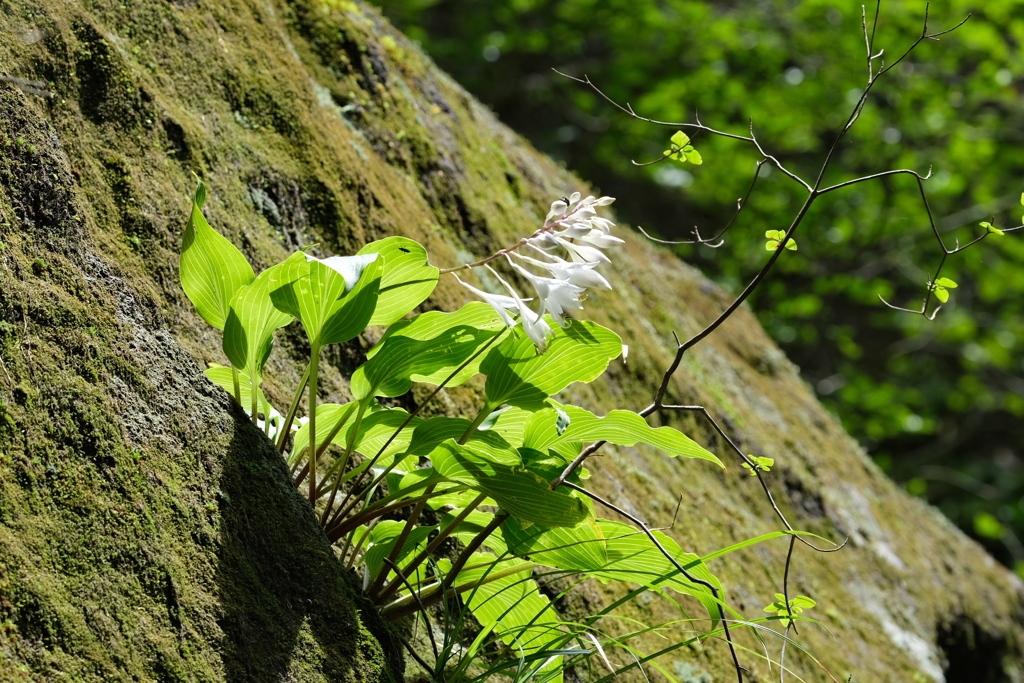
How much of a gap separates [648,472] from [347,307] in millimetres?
2028

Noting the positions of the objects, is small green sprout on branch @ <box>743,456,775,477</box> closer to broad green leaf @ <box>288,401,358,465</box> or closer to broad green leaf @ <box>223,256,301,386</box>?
broad green leaf @ <box>288,401,358,465</box>

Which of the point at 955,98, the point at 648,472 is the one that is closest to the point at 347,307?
the point at 648,472

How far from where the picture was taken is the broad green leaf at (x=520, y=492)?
149cm

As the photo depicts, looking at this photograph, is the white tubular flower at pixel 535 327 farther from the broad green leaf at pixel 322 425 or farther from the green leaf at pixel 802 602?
the green leaf at pixel 802 602

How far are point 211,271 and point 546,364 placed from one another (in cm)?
70

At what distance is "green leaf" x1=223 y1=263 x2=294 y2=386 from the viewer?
5.25ft

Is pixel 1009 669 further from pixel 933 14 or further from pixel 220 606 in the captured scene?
pixel 933 14

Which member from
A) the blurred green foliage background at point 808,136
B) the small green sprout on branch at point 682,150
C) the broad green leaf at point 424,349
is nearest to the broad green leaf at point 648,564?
the broad green leaf at point 424,349

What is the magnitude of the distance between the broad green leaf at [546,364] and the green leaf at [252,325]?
45 centimetres

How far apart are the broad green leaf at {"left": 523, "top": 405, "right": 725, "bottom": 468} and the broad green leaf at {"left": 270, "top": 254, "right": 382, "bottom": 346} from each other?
0.41 metres

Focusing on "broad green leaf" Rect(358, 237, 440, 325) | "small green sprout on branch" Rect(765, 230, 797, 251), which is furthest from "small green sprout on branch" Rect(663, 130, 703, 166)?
"broad green leaf" Rect(358, 237, 440, 325)

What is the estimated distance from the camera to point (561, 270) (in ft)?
4.94

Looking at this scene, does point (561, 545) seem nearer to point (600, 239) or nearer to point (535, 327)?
point (535, 327)

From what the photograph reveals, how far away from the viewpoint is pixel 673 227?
11.6m
